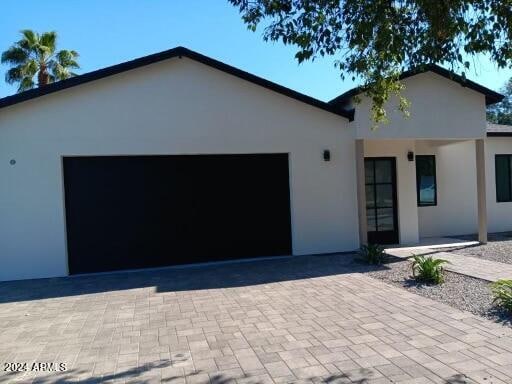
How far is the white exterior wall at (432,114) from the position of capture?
1045 cm

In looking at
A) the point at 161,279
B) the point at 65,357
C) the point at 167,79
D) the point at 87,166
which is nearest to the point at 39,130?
the point at 87,166

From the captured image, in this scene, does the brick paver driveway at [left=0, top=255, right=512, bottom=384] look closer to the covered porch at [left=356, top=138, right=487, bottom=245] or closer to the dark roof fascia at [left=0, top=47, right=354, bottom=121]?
the dark roof fascia at [left=0, top=47, right=354, bottom=121]

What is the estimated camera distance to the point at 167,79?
9.55m

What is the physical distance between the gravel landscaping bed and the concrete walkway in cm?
36

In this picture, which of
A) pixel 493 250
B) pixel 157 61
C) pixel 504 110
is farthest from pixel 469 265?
pixel 504 110

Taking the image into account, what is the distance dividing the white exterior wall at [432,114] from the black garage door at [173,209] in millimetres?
2287

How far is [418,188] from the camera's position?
13.4 m

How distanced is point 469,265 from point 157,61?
7497 mm

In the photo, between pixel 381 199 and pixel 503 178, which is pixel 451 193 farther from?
pixel 381 199

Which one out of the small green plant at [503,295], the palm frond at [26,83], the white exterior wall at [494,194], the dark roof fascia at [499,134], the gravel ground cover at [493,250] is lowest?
the gravel ground cover at [493,250]

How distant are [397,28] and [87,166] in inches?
263

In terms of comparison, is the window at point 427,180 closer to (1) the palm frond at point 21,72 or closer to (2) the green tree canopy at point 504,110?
(1) the palm frond at point 21,72

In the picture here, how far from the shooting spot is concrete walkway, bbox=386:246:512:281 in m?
7.80

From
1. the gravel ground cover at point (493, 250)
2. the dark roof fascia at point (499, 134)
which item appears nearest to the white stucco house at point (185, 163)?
the gravel ground cover at point (493, 250)
